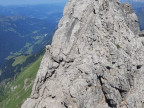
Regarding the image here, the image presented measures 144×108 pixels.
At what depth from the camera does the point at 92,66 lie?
1622 inches

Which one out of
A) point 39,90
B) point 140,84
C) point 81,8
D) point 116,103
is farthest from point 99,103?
point 81,8

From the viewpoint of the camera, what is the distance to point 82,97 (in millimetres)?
38406

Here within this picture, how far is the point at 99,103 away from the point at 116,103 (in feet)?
13.4

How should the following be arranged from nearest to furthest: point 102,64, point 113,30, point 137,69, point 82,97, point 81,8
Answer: point 82,97 < point 102,64 < point 137,69 < point 113,30 < point 81,8

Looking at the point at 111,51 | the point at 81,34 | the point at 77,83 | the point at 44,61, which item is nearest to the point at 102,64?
the point at 111,51

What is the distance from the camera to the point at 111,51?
43.4m

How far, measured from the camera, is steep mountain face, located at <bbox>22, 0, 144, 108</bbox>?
40094 mm

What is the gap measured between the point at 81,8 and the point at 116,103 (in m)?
A: 28.9

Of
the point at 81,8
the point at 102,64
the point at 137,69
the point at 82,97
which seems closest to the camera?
the point at 82,97

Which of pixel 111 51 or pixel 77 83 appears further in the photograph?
pixel 111 51

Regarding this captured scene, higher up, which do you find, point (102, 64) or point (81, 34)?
point (81, 34)

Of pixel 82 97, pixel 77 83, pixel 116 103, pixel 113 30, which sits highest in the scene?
pixel 113 30

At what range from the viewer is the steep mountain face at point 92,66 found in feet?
132

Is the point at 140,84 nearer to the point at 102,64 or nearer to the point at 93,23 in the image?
the point at 102,64
